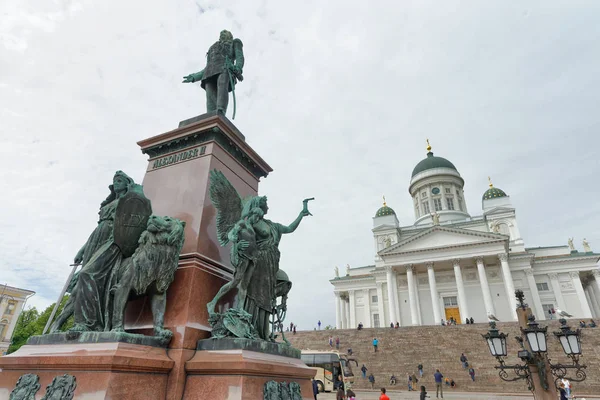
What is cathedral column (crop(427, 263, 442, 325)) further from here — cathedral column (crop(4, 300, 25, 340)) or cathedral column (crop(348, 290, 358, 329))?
cathedral column (crop(4, 300, 25, 340))

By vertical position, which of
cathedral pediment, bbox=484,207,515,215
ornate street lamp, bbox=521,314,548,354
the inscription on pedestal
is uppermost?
cathedral pediment, bbox=484,207,515,215

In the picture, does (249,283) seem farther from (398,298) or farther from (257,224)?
(398,298)

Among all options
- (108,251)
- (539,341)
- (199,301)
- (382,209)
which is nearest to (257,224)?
(199,301)

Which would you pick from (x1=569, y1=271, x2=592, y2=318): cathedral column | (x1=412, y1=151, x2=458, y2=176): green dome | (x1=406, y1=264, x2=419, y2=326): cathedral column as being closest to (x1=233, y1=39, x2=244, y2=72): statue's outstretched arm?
(x1=406, y1=264, x2=419, y2=326): cathedral column

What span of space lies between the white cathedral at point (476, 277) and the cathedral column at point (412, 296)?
5 cm

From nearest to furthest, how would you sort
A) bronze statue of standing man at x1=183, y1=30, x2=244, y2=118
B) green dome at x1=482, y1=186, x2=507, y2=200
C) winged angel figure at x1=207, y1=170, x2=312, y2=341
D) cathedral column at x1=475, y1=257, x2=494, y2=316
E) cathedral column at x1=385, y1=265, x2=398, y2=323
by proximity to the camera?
winged angel figure at x1=207, y1=170, x2=312, y2=341
bronze statue of standing man at x1=183, y1=30, x2=244, y2=118
cathedral column at x1=475, y1=257, x2=494, y2=316
cathedral column at x1=385, y1=265, x2=398, y2=323
green dome at x1=482, y1=186, x2=507, y2=200

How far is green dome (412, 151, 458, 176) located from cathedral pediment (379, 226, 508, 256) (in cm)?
2045

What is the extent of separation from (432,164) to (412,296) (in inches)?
1110

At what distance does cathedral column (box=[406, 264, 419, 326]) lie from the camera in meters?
44.2

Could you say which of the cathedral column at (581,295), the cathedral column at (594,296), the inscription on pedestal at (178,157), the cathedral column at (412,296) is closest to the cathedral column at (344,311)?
the cathedral column at (412,296)

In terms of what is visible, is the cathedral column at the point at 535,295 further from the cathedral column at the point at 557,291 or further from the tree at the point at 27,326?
the tree at the point at 27,326

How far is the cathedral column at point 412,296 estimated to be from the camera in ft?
145

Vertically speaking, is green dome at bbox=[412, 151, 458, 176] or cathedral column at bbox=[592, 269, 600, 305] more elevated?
green dome at bbox=[412, 151, 458, 176]

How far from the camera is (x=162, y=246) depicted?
3613 mm
